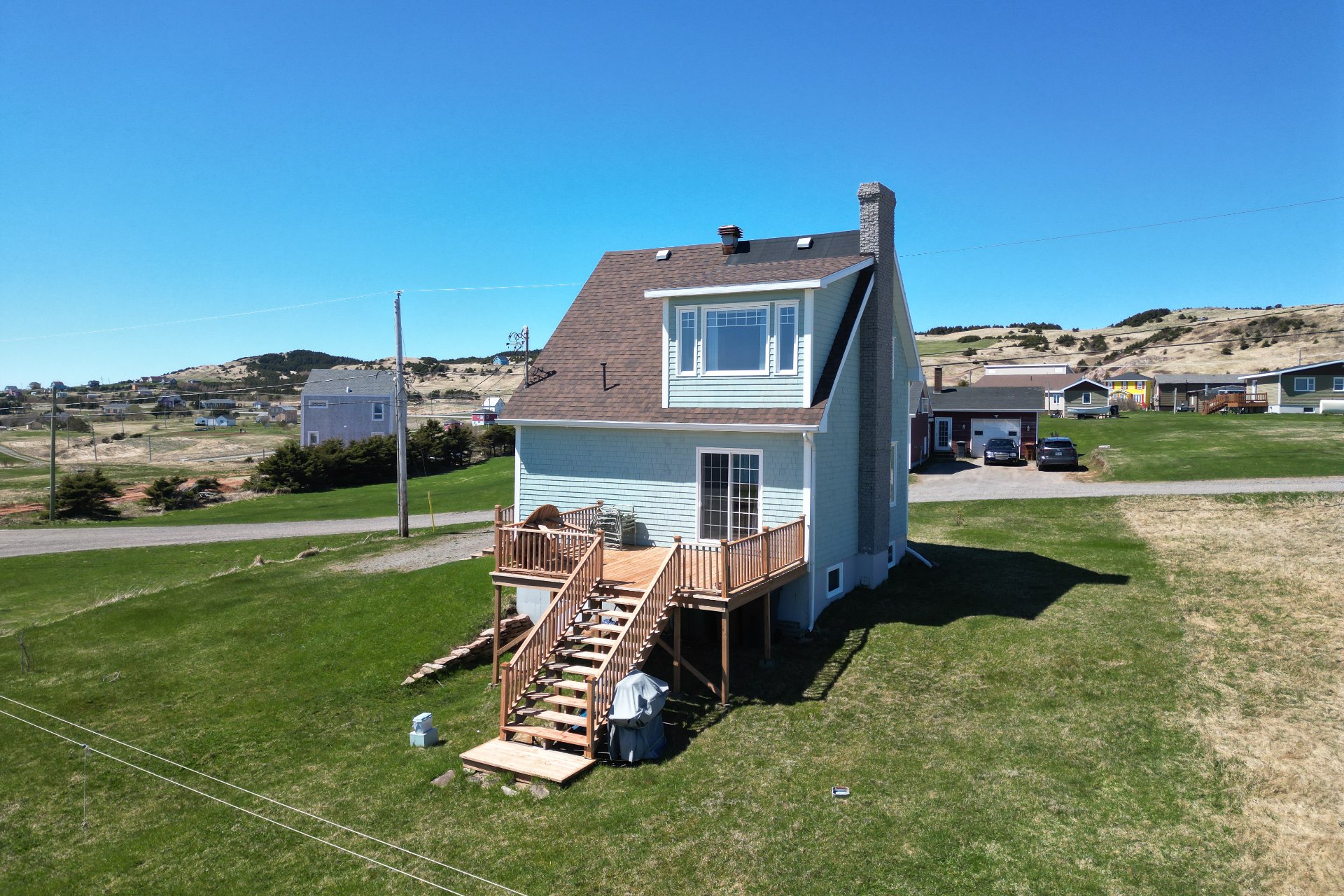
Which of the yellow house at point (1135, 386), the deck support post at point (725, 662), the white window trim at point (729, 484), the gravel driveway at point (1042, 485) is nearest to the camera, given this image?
the deck support post at point (725, 662)

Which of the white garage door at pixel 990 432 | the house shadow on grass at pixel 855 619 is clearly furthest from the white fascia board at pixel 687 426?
the white garage door at pixel 990 432

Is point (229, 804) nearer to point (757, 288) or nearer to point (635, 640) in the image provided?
point (635, 640)

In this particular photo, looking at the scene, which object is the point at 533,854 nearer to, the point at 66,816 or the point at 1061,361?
the point at 66,816

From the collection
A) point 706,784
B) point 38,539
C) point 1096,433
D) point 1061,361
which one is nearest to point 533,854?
point 706,784

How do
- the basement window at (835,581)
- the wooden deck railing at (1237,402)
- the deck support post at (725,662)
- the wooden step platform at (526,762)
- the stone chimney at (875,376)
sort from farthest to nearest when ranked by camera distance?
the wooden deck railing at (1237,402), the stone chimney at (875,376), the basement window at (835,581), the deck support post at (725,662), the wooden step platform at (526,762)

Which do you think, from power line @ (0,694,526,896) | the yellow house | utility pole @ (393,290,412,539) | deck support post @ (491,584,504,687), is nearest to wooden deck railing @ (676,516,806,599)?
deck support post @ (491,584,504,687)

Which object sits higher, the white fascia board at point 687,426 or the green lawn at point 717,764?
the white fascia board at point 687,426

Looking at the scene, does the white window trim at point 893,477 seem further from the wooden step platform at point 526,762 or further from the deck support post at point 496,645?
the wooden step platform at point 526,762

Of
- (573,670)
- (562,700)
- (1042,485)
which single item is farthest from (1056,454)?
(562,700)
